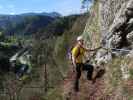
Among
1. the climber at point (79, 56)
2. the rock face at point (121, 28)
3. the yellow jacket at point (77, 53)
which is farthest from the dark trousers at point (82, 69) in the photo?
the rock face at point (121, 28)

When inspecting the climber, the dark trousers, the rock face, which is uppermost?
the rock face

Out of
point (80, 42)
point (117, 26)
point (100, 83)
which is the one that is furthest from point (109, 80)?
point (117, 26)

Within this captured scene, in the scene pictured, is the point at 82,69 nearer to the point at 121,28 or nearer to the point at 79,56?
the point at 79,56

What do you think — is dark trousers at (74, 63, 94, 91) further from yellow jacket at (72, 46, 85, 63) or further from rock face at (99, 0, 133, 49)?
rock face at (99, 0, 133, 49)

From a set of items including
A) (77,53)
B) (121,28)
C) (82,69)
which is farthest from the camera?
(121,28)

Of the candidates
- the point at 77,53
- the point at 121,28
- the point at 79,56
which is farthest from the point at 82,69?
the point at 121,28

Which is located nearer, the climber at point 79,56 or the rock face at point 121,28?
the climber at point 79,56

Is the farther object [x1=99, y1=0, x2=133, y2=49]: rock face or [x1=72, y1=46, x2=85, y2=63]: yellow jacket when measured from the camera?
[x1=99, y1=0, x2=133, y2=49]: rock face

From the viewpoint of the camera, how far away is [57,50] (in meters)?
54.6

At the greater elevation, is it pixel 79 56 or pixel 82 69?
pixel 79 56

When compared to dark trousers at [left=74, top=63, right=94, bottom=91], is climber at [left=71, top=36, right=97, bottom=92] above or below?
above

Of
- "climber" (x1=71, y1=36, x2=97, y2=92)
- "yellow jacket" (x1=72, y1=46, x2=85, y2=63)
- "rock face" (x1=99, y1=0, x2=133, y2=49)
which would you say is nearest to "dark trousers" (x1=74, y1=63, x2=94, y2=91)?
"climber" (x1=71, y1=36, x2=97, y2=92)

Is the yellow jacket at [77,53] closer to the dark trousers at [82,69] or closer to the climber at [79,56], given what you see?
the climber at [79,56]

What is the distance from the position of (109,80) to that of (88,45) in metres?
8.29
